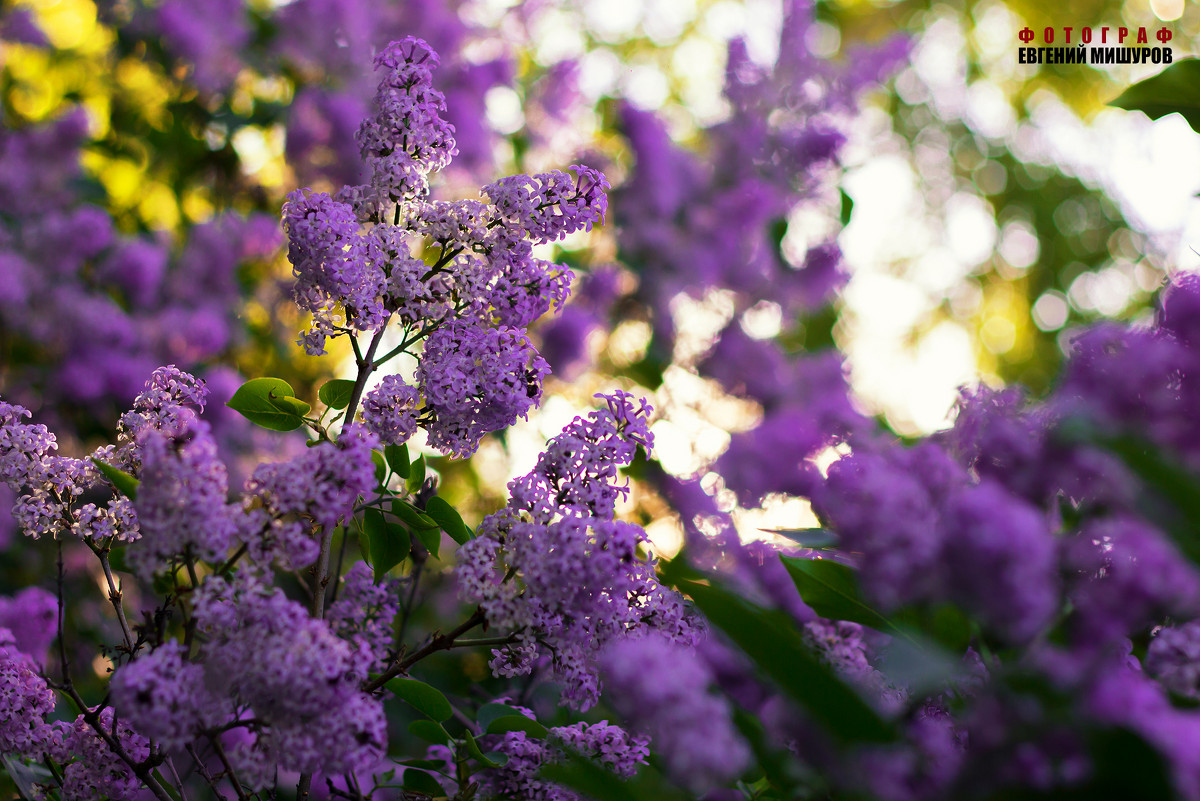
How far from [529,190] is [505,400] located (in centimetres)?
33

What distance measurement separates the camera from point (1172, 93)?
1.38 meters

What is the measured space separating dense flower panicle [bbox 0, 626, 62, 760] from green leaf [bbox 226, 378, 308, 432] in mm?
486

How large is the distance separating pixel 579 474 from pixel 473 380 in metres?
0.22

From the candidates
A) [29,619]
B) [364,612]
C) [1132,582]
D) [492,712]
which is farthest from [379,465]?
[29,619]

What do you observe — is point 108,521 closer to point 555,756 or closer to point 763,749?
point 555,756

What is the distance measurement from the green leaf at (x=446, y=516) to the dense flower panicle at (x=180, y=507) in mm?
409

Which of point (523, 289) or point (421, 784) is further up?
point (523, 289)

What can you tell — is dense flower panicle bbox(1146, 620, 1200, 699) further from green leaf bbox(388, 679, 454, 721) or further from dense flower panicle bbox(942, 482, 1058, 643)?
green leaf bbox(388, 679, 454, 721)

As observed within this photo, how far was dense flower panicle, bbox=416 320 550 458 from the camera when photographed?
1290mm

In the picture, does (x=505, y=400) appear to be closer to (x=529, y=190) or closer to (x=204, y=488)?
(x=529, y=190)

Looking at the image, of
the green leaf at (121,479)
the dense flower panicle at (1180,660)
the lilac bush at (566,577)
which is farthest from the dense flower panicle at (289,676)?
the dense flower panicle at (1180,660)

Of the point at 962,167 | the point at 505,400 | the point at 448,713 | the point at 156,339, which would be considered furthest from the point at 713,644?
the point at 962,167

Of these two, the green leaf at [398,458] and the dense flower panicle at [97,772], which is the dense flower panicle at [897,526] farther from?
the dense flower panicle at [97,772]

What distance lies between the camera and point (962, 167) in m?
12.9
